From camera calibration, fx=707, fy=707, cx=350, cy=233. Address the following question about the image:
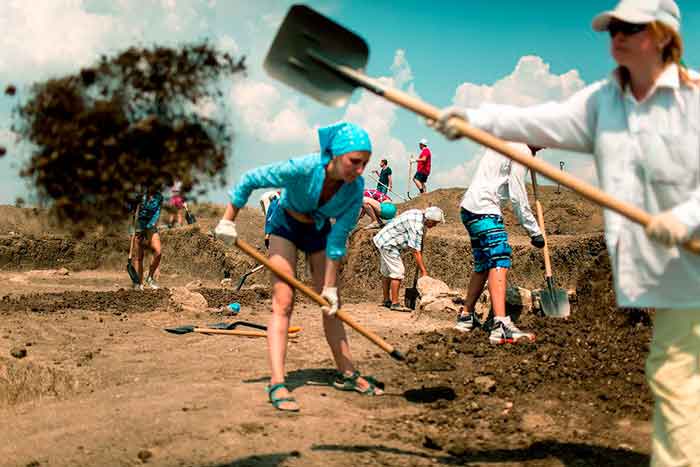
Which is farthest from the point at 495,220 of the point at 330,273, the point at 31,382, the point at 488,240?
the point at 31,382

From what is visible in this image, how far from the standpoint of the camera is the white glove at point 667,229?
8.02 ft

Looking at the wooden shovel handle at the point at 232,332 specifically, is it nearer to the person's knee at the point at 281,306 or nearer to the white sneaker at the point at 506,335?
the white sneaker at the point at 506,335

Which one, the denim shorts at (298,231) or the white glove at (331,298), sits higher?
the denim shorts at (298,231)

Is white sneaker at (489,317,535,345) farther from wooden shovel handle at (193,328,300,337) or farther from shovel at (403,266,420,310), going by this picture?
shovel at (403,266,420,310)

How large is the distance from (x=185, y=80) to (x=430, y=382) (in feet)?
9.33

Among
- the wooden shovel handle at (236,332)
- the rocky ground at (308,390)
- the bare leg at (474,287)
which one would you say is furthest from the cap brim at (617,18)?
the wooden shovel handle at (236,332)

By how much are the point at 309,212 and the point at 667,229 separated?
2294mm

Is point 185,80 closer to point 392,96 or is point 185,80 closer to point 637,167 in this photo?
point 392,96

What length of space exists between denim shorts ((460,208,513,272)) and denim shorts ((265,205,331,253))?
197cm

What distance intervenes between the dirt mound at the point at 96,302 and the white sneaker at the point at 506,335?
14.7ft

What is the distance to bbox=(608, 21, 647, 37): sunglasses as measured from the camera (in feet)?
8.43

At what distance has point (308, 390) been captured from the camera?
4695 mm

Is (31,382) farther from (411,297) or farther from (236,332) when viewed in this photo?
(411,297)

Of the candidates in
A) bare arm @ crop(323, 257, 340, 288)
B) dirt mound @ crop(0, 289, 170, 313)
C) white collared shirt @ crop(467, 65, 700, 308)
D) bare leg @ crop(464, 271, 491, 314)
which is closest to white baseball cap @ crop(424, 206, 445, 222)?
bare leg @ crop(464, 271, 491, 314)
